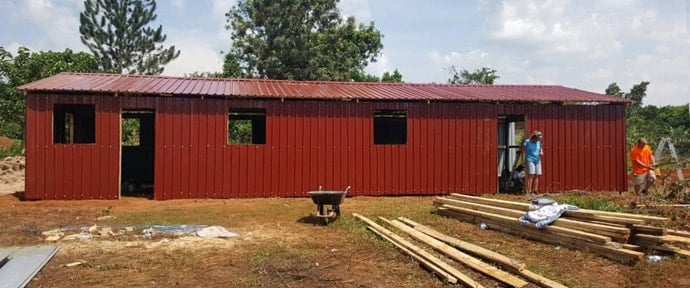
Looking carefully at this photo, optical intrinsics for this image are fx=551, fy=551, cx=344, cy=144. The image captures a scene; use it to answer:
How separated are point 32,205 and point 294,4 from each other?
2270cm

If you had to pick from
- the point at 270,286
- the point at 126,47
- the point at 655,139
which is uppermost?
the point at 126,47

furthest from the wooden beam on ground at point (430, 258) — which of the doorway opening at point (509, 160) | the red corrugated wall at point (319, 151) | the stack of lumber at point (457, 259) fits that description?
the doorway opening at point (509, 160)

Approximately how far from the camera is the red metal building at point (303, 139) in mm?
12906

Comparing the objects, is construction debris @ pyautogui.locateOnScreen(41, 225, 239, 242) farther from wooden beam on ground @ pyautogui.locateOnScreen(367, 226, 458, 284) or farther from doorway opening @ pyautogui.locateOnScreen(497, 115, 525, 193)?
doorway opening @ pyautogui.locateOnScreen(497, 115, 525, 193)

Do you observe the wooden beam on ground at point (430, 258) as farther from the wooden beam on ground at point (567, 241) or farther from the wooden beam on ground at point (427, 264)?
the wooden beam on ground at point (567, 241)

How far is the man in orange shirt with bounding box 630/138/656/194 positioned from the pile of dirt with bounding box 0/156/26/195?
1653cm

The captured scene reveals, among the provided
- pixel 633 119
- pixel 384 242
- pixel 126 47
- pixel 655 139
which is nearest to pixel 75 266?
pixel 384 242

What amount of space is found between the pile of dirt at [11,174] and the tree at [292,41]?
14400 millimetres

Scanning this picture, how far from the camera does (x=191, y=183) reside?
13398 millimetres

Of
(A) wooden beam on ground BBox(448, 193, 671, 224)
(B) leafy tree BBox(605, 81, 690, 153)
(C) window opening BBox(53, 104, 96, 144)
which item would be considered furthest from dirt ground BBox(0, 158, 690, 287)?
(B) leafy tree BBox(605, 81, 690, 153)

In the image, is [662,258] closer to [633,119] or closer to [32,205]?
[32,205]

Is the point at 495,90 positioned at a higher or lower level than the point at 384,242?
higher

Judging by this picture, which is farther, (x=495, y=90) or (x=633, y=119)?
(x=633, y=119)

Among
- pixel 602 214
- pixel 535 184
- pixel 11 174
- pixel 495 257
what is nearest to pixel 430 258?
pixel 495 257
